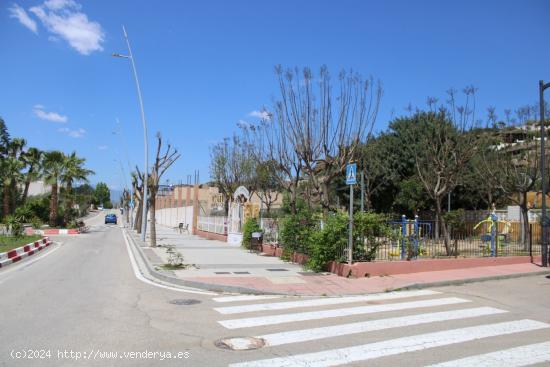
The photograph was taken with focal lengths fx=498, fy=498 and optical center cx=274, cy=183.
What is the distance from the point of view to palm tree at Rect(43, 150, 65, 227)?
134ft

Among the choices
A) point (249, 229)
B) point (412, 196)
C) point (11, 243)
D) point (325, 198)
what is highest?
point (412, 196)

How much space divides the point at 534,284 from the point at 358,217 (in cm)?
467

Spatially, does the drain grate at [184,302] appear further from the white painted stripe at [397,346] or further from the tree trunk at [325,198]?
the tree trunk at [325,198]

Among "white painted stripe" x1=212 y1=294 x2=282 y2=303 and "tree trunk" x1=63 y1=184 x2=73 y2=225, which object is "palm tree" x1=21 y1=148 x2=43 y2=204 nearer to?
"tree trunk" x1=63 y1=184 x2=73 y2=225

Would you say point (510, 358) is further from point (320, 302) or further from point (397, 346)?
point (320, 302)

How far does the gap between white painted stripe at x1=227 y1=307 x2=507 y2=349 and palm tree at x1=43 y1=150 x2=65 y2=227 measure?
38.2m

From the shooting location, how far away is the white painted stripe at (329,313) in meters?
7.80

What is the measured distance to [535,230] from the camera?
19.4 metres

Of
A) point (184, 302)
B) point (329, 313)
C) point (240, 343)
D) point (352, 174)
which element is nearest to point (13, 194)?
point (352, 174)

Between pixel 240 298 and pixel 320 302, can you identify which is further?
pixel 240 298

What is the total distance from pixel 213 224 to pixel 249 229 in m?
11.4

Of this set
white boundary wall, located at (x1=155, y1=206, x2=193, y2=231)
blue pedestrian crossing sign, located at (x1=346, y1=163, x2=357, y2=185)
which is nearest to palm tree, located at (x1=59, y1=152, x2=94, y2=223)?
white boundary wall, located at (x1=155, y1=206, x2=193, y2=231)

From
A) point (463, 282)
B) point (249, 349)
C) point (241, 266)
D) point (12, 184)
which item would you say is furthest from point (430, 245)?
point (12, 184)

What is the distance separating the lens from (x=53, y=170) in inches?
1619
